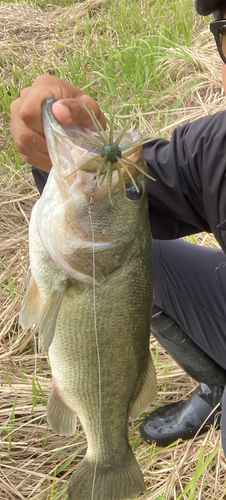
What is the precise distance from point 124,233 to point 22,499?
5.10ft

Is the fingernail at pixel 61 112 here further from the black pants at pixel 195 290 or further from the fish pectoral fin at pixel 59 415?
the black pants at pixel 195 290

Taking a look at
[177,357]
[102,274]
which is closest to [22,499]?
[177,357]

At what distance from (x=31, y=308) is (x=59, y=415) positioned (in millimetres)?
449

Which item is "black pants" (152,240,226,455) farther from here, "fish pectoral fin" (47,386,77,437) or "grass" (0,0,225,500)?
"fish pectoral fin" (47,386,77,437)

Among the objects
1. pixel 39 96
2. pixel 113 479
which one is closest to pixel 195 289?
pixel 113 479

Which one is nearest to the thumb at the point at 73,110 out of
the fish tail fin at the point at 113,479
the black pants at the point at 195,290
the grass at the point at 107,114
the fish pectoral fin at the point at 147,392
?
the grass at the point at 107,114

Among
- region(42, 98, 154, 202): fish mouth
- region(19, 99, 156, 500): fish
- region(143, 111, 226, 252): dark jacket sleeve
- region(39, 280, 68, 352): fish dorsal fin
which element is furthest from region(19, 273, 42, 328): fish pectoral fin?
region(143, 111, 226, 252): dark jacket sleeve

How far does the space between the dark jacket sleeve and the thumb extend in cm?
52

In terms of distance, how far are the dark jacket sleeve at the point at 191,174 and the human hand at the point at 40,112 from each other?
0.46 metres

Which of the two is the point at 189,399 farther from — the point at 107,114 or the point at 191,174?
the point at 107,114

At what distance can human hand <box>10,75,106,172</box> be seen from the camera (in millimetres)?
1448

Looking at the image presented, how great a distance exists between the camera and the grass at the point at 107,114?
7.59ft

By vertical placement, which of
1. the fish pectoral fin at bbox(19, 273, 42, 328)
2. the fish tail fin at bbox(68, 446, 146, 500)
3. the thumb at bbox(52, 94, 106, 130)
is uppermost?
the thumb at bbox(52, 94, 106, 130)

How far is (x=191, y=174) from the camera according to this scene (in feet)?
6.72
